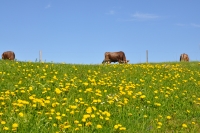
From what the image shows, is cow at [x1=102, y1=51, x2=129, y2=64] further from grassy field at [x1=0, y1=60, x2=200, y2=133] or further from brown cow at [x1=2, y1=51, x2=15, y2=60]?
grassy field at [x1=0, y1=60, x2=200, y2=133]

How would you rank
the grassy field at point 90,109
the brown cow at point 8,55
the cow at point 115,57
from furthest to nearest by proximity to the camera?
the cow at point 115,57 → the brown cow at point 8,55 → the grassy field at point 90,109

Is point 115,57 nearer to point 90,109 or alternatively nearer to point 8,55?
point 8,55

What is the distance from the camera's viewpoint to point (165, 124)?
8.57 meters

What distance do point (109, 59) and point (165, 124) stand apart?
109ft

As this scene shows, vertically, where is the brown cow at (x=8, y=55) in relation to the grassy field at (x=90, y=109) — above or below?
above

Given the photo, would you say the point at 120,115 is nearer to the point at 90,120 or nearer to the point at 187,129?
the point at 90,120

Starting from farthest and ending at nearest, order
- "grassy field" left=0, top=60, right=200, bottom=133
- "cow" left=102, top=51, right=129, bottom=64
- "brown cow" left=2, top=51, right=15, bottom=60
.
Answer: "cow" left=102, top=51, right=129, bottom=64
"brown cow" left=2, top=51, right=15, bottom=60
"grassy field" left=0, top=60, right=200, bottom=133

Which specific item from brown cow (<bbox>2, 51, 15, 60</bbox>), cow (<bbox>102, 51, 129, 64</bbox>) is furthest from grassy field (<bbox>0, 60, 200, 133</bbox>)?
brown cow (<bbox>2, 51, 15, 60</bbox>)

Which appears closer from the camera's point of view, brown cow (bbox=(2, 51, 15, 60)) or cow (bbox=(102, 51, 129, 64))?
brown cow (bbox=(2, 51, 15, 60))

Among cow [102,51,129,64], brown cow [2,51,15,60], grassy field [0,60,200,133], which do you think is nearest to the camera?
grassy field [0,60,200,133]

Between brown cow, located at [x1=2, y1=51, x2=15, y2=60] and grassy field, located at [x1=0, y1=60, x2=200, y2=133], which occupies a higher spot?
brown cow, located at [x1=2, y1=51, x2=15, y2=60]

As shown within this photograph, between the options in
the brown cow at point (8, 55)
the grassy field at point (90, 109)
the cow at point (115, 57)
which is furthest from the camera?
the cow at point (115, 57)

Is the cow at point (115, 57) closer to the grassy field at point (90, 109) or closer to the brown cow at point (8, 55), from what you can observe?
the brown cow at point (8, 55)

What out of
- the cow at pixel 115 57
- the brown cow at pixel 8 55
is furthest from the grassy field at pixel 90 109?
the brown cow at pixel 8 55
